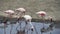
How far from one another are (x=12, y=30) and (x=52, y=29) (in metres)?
0.48

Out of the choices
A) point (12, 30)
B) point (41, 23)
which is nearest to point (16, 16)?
point (12, 30)

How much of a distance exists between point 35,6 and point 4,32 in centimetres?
66

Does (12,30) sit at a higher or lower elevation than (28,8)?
lower

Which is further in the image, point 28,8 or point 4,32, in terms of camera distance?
point 28,8

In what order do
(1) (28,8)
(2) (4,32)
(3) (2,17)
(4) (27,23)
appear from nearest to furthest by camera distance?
1. (4) (27,23)
2. (2) (4,32)
3. (3) (2,17)
4. (1) (28,8)

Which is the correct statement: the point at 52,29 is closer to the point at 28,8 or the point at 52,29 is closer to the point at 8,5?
the point at 28,8

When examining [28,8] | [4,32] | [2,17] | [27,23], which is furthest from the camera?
[28,8]

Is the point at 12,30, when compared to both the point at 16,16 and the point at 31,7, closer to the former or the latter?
the point at 16,16

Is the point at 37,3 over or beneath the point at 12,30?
over

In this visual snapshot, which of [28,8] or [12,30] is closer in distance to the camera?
[12,30]

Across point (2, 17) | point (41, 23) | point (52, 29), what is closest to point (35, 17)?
point (41, 23)

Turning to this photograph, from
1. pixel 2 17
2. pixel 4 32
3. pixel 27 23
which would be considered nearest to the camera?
pixel 27 23

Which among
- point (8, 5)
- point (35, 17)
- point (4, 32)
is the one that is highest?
point (8, 5)

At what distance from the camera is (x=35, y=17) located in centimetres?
210
